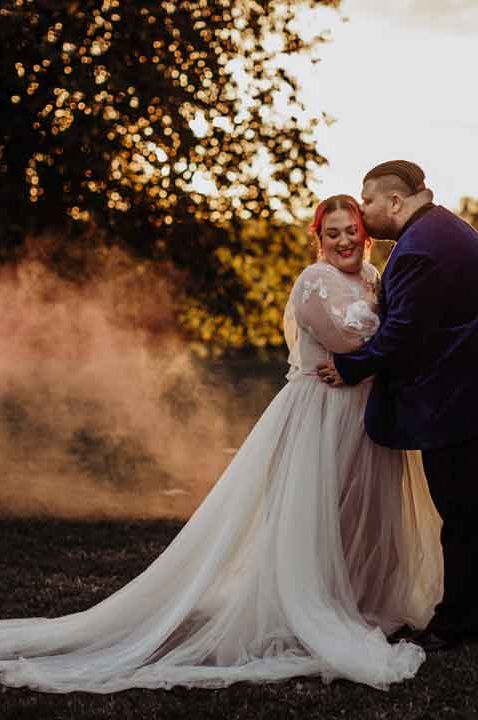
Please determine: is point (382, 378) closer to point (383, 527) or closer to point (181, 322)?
point (383, 527)

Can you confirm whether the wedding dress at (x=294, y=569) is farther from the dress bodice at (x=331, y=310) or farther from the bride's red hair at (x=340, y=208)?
the bride's red hair at (x=340, y=208)

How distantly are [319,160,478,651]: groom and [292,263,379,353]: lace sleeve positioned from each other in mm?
61

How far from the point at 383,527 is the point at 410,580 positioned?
27cm

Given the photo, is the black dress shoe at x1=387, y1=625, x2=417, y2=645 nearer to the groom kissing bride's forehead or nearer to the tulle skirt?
the tulle skirt

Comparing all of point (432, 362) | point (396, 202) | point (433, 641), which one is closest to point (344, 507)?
point (433, 641)

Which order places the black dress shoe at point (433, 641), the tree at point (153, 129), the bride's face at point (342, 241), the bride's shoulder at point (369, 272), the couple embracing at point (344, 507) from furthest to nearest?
the tree at point (153, 129)
the bride's shoulder at point (369, 272)
the bride's face at point (342, 241)
the black dress shoe at point (433, 641)
the couple embracing at point (344, 507)

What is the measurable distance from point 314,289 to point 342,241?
0.24 m

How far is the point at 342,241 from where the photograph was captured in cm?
524

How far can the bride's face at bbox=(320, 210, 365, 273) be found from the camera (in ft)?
17.1

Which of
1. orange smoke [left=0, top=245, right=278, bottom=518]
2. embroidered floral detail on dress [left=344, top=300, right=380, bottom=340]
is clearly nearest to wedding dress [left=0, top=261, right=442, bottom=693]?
embroidered floral detail on dress [left=344, top=300, right=380, bottom=340]

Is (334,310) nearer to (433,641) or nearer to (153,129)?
(433,641)

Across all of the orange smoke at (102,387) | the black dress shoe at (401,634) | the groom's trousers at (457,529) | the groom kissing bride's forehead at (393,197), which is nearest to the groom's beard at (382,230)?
the groom kissing bride's forehead at (393,197)

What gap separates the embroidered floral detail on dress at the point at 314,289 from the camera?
17.1 feet

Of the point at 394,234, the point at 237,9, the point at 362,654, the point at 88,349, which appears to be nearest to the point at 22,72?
the point at 237,9
